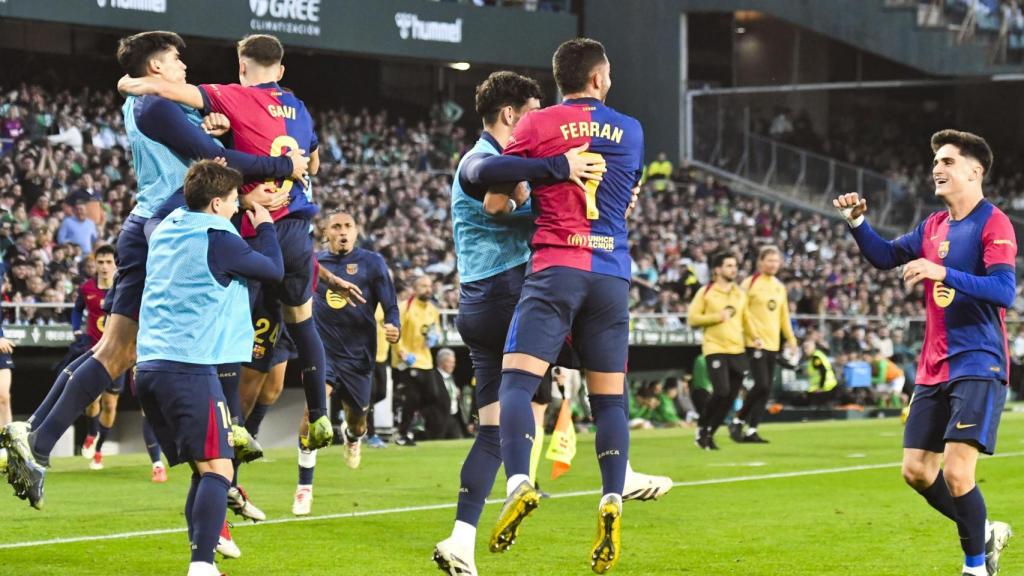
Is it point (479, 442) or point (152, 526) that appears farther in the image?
point (152, 526)

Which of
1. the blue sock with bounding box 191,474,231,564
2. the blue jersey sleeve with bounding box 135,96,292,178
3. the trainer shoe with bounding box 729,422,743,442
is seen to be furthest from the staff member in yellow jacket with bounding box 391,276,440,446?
the blue sock with bounding box 191,474,231,564

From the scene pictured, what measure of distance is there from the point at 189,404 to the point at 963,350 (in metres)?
3.81

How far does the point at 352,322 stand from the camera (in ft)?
52.9

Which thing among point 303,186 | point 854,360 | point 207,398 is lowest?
point 854,360

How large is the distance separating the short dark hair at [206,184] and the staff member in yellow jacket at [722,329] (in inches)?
489

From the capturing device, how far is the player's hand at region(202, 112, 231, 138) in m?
8.48

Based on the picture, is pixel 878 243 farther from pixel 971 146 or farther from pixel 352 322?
pixel 352 322

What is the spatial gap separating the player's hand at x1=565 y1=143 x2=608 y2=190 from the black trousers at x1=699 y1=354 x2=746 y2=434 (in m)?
11.8

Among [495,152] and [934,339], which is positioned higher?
[495,152]

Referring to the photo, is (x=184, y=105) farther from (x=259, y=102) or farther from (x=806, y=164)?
(x=806, y=164)

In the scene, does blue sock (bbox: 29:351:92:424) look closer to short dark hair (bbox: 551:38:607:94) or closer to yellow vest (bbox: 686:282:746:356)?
short dark hair (bbox: 551:38:607:94)

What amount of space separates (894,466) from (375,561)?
8.55 metres

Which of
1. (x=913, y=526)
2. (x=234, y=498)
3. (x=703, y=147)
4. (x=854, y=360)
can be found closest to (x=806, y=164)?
(x=703, y=147)

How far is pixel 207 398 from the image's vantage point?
7152mm
